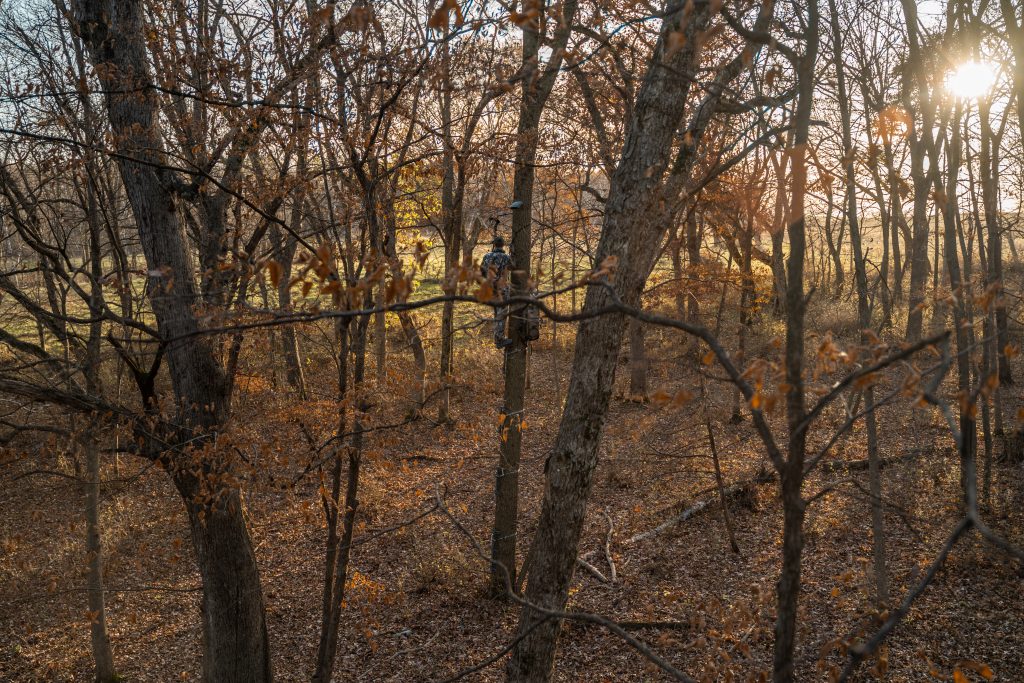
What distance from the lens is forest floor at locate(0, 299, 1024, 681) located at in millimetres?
6918

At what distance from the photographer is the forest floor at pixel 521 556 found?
6918 mm

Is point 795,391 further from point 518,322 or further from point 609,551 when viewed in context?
point 609,551

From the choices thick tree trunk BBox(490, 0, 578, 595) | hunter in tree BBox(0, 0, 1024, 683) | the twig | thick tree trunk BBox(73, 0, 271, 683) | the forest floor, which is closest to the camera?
hunter in tree BBox(0, 0, 1024, 683)

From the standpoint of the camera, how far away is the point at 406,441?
1466 cm

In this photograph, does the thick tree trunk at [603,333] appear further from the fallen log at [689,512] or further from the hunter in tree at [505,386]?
the fallen log at [689,512]

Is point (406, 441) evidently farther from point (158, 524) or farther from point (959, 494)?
point (959, 494)

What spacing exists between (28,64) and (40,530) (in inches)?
313

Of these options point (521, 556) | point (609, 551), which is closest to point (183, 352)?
point (521, 556)

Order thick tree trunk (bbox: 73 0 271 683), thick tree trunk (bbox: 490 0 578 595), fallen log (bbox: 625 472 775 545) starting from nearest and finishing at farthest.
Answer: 1. thick tree trunk (bbox: 73 0 271 683)
2. thick tree trunk (bbox: 490 0 578 595)
3. fallen log (bbox: 625 472 775 545)

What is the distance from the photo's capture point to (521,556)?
32.3 ft

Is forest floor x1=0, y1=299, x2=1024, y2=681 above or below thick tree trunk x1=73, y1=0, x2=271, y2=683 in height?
below

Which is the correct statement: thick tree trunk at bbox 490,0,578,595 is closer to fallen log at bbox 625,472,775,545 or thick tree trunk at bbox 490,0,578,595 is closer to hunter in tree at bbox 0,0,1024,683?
hunter in tree at bbox 0,0,1024,683

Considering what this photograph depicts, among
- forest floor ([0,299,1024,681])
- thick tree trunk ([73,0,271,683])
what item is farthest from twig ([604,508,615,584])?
thick tree trunk ([73,0,271,683])

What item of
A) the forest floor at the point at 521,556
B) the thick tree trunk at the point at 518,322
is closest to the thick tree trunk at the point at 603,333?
the forest floor at the point at 521,556
